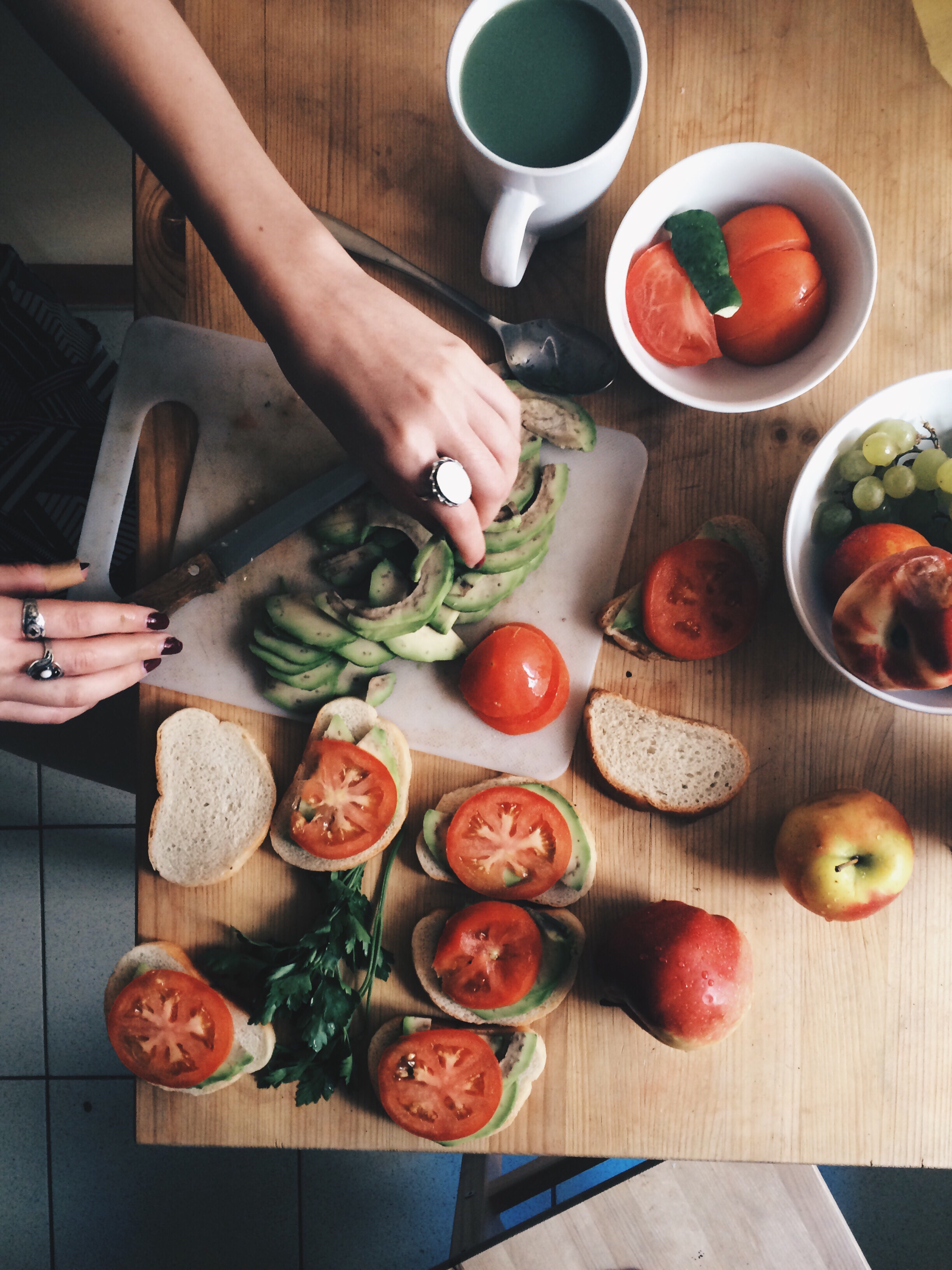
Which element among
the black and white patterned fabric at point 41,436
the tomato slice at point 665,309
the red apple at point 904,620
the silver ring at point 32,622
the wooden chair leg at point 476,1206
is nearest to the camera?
the red apple at point 904,620

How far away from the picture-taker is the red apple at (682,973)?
3.58 feet

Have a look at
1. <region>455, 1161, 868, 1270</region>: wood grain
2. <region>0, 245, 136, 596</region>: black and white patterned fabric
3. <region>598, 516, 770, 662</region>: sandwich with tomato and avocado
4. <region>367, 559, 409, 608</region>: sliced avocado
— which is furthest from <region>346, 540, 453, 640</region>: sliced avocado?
<region>455, 1161, 868, 1270</region>: wood grain

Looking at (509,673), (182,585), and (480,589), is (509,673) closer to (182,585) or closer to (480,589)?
(480,589)

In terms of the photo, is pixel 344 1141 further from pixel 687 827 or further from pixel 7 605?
pixel 7 605

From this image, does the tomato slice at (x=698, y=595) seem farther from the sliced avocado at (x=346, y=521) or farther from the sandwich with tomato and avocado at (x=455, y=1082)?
the sandwich with tomato and avocado at (x=455, y=1082)

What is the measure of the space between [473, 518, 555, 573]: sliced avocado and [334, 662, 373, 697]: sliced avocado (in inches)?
9.2

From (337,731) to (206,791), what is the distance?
22cm

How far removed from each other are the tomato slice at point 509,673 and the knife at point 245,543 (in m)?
0.30

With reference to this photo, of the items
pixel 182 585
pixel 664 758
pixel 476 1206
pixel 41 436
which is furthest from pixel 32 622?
pixel 476 1206

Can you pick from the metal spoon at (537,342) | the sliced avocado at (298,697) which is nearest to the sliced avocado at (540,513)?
the metal spoon at (537,342)

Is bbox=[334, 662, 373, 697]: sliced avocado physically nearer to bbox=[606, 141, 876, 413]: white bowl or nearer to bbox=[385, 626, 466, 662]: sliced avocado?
bbox=[385, 626, 466, 662]: sliced avocado

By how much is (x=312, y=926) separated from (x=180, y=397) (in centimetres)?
80

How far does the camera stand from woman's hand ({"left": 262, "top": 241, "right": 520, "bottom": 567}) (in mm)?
904

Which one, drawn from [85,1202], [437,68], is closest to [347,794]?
[437,68]
